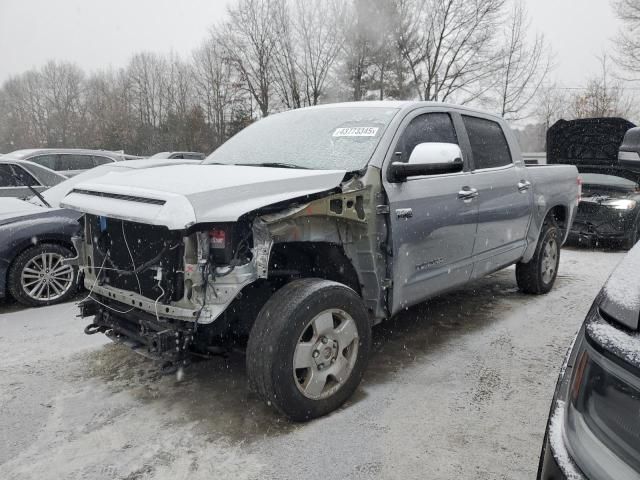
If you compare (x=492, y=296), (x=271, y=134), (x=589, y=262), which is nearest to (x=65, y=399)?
(x=271, y=134)

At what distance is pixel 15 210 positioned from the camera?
5.21 meters

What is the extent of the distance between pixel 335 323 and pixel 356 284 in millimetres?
414

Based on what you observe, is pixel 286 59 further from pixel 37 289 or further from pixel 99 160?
pixel 37 289

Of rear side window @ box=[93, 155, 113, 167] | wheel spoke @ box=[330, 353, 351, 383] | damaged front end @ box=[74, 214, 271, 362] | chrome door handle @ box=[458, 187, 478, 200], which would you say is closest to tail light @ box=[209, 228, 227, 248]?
damaged front end @ box=[74, 214, 271, 362]

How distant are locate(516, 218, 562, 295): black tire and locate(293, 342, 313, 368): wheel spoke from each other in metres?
3.25

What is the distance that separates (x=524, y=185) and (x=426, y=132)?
1.50 metres

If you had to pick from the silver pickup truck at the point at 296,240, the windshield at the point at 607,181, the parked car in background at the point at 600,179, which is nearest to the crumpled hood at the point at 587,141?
the parked car in background at the point at 600,179

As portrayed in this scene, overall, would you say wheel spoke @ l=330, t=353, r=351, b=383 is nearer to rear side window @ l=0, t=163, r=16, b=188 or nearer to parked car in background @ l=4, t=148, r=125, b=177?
rear side window @ l=0, t=163, r=16, b=188

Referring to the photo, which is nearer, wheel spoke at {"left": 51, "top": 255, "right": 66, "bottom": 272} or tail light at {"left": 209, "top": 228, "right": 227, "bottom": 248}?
tail light at {"left": 209, "top": 228, "right": 227, "bottom": 248}

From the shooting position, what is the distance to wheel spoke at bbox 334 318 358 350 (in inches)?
113

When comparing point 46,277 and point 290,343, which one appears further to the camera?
point 46,277

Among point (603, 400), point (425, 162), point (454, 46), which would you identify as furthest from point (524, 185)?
point (454, 46)

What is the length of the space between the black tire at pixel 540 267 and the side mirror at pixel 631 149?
1975mm

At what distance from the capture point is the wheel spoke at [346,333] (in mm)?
2865
